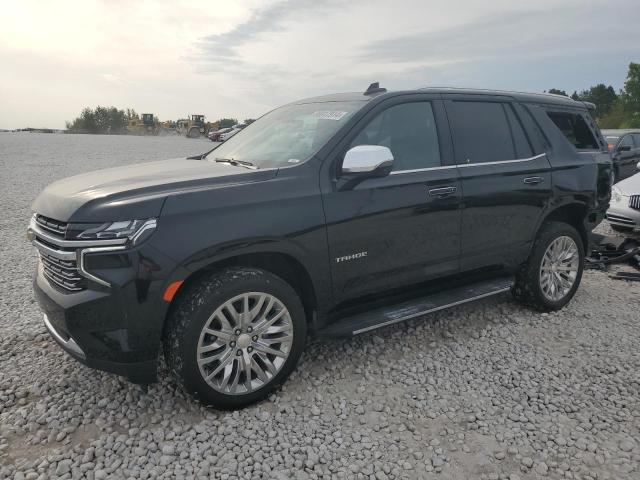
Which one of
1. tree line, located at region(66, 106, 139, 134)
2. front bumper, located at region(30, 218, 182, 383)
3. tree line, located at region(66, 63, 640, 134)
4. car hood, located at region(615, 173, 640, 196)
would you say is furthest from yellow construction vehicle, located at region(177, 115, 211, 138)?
front bumper, located at region(30, 218, 182, 383)

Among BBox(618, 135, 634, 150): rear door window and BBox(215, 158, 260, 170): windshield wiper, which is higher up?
BBox(215, 158, 260, 170): windshield wiper

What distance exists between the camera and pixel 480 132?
405 cm

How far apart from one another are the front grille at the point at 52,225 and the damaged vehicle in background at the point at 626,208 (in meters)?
7.09

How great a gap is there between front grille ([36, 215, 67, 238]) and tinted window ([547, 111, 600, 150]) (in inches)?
165

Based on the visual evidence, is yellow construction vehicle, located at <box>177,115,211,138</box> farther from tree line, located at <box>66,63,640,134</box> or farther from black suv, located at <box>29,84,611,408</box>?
black suv, located at <box>29,84,611,408</box>

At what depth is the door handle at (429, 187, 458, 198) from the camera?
11.9ft

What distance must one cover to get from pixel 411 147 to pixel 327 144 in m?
0.75

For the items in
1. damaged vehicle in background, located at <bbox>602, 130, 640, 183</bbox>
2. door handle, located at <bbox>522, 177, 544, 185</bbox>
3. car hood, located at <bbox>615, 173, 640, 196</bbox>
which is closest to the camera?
door handle, located at <bbox>522, 177, 544, 185</bbox>

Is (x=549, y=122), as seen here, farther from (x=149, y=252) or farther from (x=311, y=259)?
(x=149, y=252)

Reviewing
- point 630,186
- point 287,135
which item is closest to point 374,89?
point 287,135

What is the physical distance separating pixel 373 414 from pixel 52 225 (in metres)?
2.21

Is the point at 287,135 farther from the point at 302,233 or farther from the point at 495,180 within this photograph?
the point at 495,180

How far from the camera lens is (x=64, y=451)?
2629 millimetres

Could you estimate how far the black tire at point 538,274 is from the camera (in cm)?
444
